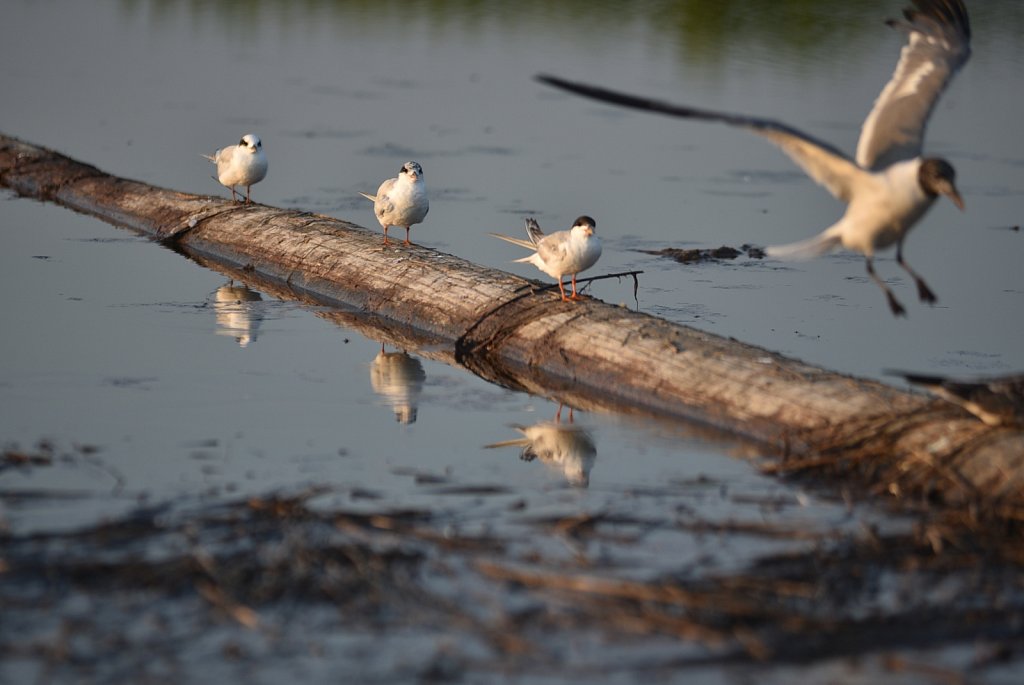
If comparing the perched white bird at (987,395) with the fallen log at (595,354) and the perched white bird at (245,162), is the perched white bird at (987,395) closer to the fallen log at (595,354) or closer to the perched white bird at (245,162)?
the fallen log at (595,354)

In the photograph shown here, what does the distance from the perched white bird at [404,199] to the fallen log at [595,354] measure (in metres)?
0.29

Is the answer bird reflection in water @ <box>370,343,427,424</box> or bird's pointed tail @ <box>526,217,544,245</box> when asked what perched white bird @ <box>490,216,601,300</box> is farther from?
bird reflection in water @ <box>370,343,427,424</box>

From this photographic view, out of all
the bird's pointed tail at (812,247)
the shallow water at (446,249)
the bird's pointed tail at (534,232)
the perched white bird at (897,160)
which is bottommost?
the shallow water at (446,249)

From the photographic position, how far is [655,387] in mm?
7758

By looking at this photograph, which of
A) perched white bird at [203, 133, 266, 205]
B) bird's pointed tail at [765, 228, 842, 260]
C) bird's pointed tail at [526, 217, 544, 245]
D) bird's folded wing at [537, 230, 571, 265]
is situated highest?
bird's pointed tail at [765, 228, 842, 260]

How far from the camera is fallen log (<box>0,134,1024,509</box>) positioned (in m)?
6.49

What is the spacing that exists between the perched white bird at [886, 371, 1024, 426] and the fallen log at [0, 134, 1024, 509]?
0.20 feet

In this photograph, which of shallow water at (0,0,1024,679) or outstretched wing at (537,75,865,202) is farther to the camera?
shallow water at (0,0,1024,679)

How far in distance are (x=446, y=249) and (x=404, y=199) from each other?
52.1 inches

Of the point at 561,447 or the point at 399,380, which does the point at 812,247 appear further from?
the point at 399,380

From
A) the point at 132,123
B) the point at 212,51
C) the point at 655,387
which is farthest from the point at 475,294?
the point at 212,51

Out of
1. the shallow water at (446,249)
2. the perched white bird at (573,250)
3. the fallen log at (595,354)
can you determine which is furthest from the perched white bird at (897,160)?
the perched white bird at (573,250)

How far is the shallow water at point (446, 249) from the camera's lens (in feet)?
21.9

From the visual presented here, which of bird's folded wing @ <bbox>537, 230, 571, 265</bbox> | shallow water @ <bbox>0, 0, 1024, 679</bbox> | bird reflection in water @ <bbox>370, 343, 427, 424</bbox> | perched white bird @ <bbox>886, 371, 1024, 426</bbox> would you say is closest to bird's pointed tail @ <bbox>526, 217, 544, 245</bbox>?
bird's folded wing @ <bbox>537, 230, 571, 265</bbox>
